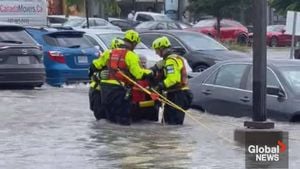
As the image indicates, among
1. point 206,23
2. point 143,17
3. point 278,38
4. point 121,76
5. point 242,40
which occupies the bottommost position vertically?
point 278,38

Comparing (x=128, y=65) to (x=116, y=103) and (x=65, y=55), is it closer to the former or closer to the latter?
(x=116, y=103)

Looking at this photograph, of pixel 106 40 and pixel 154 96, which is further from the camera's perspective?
pixel 106 40

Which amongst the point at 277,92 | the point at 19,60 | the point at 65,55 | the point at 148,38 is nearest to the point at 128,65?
the point at 277,92

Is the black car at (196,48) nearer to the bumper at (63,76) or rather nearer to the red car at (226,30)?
the bumper at (63,76)

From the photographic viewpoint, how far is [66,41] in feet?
72.8

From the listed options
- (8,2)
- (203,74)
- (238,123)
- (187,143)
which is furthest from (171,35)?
(187,143)

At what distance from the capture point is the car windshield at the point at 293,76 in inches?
580

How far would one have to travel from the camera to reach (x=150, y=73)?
1439 centimetres

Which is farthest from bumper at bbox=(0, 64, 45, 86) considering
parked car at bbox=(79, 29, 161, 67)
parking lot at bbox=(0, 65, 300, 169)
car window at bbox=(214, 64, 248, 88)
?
car window at bbox=(214, 64, 248, 88)

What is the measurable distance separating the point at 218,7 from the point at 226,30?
6.49 ft

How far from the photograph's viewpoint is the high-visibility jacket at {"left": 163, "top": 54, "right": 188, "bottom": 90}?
14.3 m

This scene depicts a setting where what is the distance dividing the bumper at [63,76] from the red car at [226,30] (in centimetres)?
2553

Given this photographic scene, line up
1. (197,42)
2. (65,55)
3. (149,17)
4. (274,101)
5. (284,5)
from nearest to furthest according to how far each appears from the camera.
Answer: (274,101) < (65,55) < (197,42) < (284,5) < (149,17)

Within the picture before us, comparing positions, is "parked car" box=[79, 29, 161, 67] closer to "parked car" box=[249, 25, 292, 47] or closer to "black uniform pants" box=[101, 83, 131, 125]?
"black uniform pants" box=[101, 83, 131, 125]
